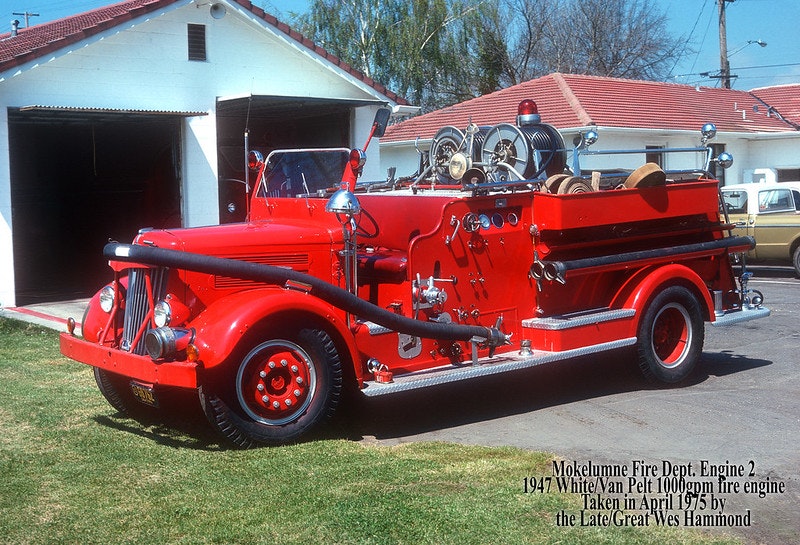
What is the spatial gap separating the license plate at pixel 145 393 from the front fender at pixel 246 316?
500 mm

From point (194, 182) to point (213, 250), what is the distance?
1017 cm

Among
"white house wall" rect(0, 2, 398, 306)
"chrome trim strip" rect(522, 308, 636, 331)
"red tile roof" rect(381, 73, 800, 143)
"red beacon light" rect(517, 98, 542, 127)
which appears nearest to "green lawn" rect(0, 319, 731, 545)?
"chrome trim strip" rect(522, 308, 636, 331)

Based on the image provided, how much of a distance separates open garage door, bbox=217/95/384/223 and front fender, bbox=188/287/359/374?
941cm

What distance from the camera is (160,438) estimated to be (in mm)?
6703

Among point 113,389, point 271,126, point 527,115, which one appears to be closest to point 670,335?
point 527,115

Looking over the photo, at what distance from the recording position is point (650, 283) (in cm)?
825

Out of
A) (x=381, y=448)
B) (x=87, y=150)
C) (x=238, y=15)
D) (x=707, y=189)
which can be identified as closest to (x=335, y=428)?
(x=381, y=448)

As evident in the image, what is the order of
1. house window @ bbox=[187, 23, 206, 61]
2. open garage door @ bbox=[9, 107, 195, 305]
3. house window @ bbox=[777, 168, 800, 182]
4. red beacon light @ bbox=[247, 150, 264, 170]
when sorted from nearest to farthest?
red beacon light @ bbox=[247, 150, 264, 170], house window @ bbox=[187, 23, 206, 61], open garage door @ bbox=[9, 107, 195, 305], house window @ bbox=[777, 168, 800, 182]

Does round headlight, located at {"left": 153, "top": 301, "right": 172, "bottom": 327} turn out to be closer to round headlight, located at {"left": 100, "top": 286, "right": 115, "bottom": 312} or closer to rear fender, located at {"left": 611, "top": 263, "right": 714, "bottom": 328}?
round headlight, located at {"left": 100, "top": 286, "right": 115, "bottom": 312}

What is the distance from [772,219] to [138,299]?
14024mm

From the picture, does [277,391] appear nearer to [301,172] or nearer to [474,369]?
[474,369]

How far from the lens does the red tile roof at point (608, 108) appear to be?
2372 centimetres

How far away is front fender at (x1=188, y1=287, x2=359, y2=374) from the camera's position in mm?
6102

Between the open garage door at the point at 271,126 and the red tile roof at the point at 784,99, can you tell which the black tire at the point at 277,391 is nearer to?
the open garage door at the point at 271,126
